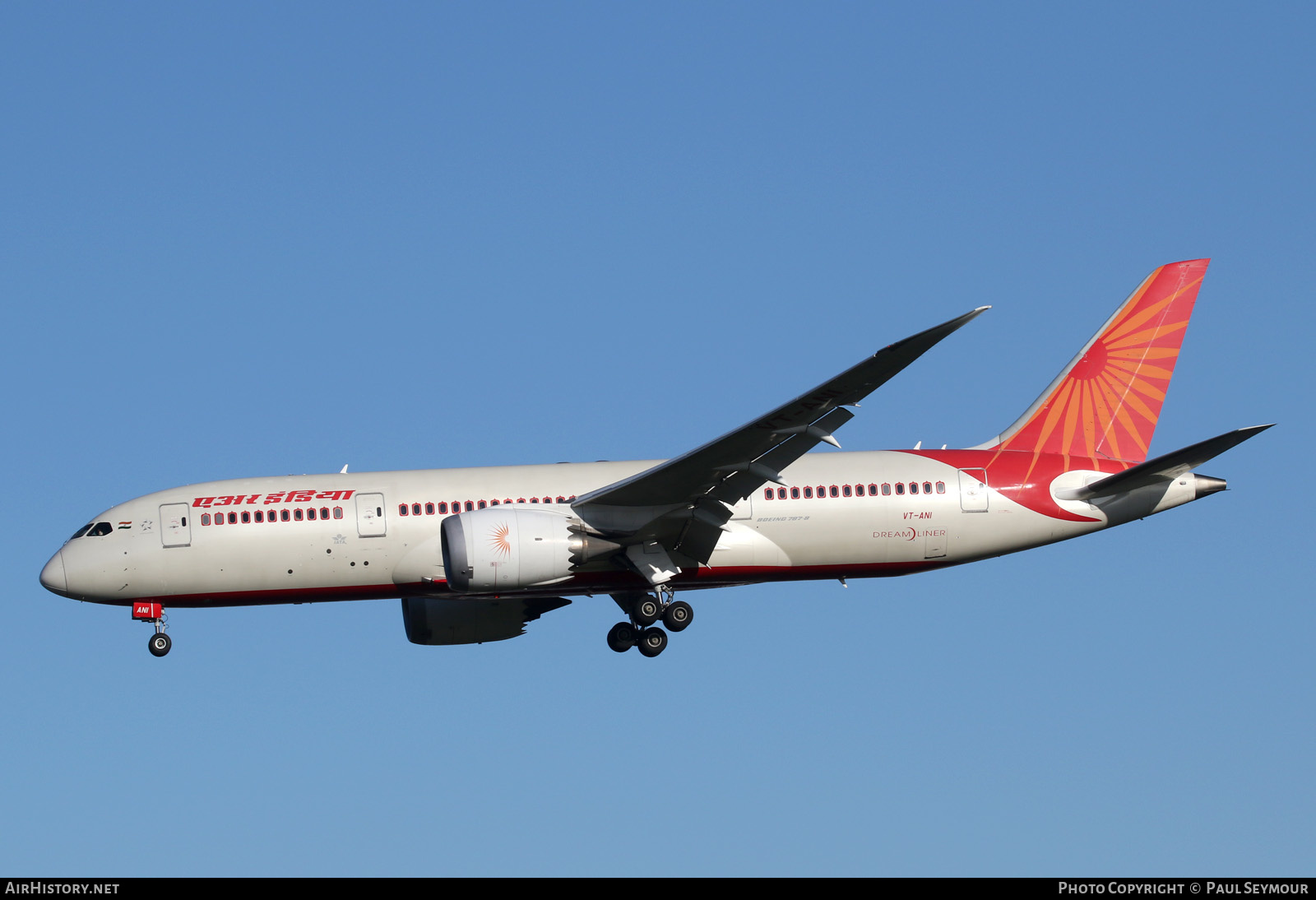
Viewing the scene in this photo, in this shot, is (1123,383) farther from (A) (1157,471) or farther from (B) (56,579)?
(B) (56,579)

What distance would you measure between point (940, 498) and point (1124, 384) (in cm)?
616

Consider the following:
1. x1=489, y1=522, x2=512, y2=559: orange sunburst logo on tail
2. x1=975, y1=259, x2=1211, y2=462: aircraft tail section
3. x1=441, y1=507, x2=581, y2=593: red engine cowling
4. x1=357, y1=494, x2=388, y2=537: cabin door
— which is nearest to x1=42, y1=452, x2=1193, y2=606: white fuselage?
x1=357, y1=494, x2=388, y2=537: cabin door

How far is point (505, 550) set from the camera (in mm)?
30438

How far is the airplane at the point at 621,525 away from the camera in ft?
102

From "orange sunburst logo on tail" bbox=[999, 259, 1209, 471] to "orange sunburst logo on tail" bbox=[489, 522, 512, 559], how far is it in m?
11.9

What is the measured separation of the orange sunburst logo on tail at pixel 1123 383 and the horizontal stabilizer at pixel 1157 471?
122cm

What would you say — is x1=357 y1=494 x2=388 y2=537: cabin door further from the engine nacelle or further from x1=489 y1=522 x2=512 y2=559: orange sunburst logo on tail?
x1=489 y1=522 x2=512 y2=559: orange sunburst logo on tail

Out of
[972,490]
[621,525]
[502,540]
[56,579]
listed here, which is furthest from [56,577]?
[972,490]

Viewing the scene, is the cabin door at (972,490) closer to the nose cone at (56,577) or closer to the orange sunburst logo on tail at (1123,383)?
the orange sunburst logo on tail at (1123,383)

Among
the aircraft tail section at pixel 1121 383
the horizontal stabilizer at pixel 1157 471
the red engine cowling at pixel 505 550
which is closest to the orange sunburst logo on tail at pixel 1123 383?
the aircraft tail section at pixel 1121 383
